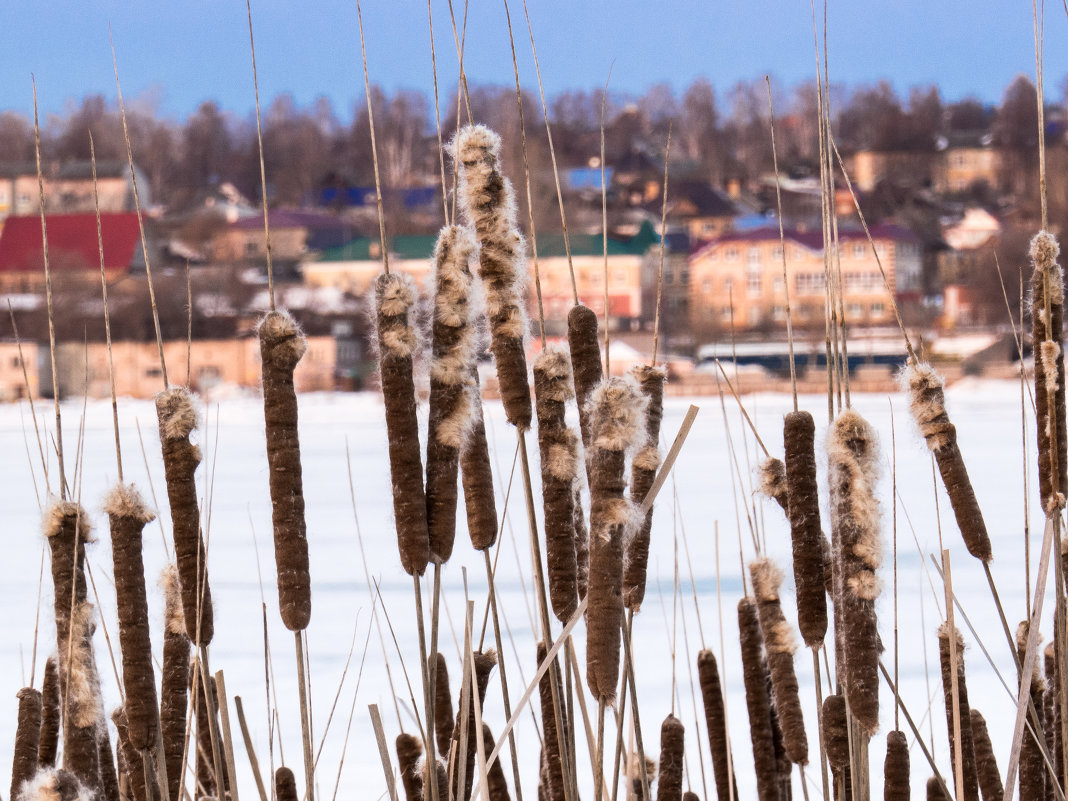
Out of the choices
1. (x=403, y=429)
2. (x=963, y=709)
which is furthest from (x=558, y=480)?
(x=963, y=709)

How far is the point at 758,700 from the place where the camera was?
68.1 inches

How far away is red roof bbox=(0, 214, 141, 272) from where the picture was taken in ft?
176

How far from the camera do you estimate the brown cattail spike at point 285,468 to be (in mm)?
1056

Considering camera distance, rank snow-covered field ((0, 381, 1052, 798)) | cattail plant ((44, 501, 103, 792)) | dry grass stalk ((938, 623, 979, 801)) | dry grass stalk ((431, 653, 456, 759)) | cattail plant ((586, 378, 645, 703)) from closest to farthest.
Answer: cattail plant ((586, 378, 645, 703)) < cattail plant ((44, 501, 103, 792)) < dry grass stalk ((938, 623, 979, 801)) < dry grass stalk ((431, 653, 456, 759)) < snow-covered field ((0, 381, 1052, 798))

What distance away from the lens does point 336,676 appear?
4484 millimetres

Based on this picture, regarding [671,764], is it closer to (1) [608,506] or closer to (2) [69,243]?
(1) [608,506]

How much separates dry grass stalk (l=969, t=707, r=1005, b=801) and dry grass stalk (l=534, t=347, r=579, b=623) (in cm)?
92

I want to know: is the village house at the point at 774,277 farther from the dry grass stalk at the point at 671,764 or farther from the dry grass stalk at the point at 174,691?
the dry grass stalk at the point at 174,691

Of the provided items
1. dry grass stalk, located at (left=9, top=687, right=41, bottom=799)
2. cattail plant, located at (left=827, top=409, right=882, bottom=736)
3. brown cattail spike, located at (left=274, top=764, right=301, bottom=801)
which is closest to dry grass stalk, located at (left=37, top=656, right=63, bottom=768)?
dry grass stalk, located at (left=9, top=687, right=41, bottom=799)

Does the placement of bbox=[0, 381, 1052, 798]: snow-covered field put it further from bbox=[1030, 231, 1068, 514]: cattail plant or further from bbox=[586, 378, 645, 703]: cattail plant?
bbox=[586, 378, 645, 703]: cattail plant

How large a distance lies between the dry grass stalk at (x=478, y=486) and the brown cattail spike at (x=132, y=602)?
0.33 metres

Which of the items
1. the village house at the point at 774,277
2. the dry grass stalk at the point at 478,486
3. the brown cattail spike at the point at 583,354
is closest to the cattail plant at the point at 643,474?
the brown cattail spike at the point at 583,354

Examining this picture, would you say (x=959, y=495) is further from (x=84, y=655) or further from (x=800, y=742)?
(x=84, y=655)

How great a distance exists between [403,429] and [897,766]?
3.04ft
